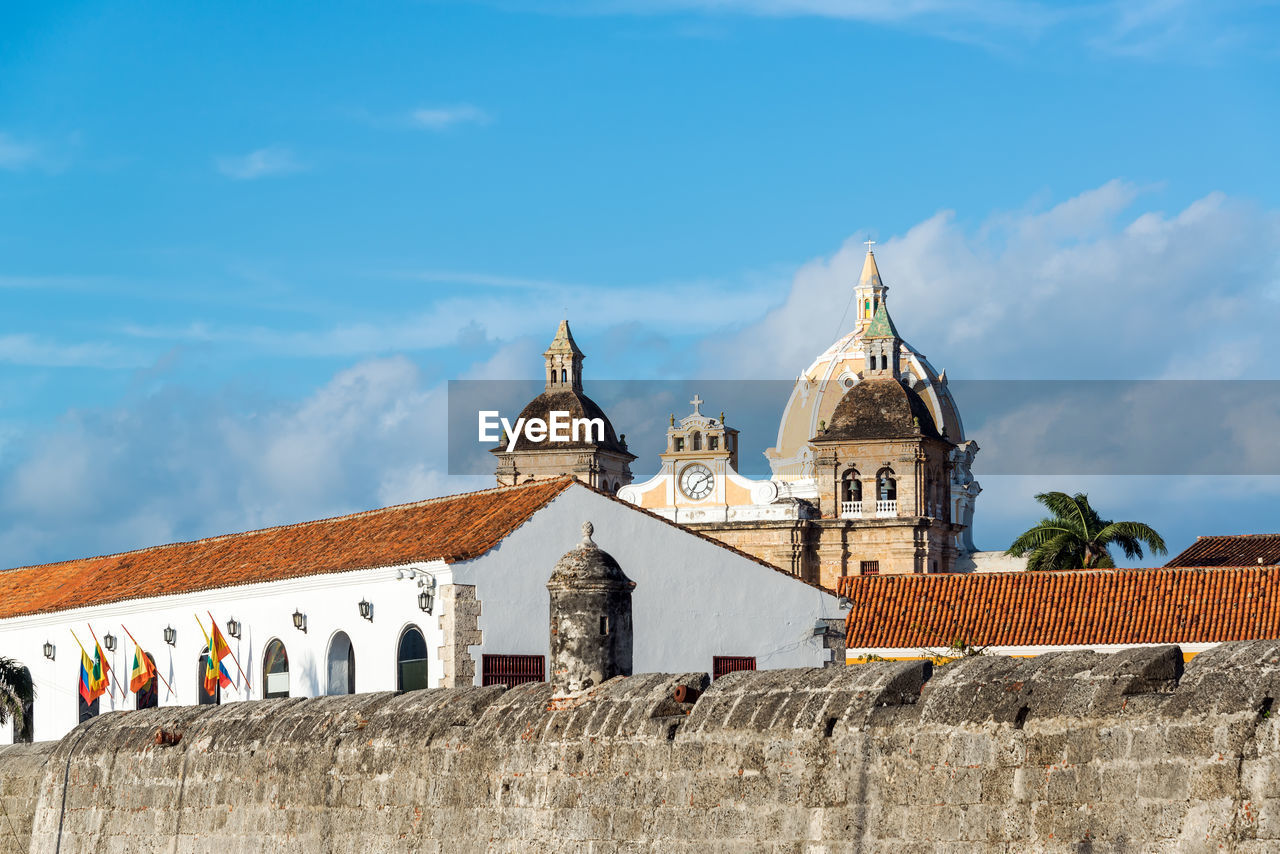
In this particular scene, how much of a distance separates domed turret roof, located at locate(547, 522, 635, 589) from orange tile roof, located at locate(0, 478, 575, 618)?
13.0 metres

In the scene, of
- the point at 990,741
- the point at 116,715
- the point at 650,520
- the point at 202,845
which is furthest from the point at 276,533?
the point at 990,741

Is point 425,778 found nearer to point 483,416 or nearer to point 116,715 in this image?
point 116,715

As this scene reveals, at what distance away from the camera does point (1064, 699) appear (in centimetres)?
743

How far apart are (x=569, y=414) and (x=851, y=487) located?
1553cm

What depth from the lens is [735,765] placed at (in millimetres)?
8867

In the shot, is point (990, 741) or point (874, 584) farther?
point (874, 584)

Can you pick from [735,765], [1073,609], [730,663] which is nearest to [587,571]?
[735,765]

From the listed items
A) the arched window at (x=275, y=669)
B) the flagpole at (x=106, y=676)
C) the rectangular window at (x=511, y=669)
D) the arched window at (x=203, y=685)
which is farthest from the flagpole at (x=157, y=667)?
the rectangular window at (x=511, y=669)

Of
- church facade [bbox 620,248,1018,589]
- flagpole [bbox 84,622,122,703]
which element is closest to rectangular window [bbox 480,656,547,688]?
flagpole [bbox 84,622,122,703]

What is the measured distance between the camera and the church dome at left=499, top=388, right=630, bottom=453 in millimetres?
84750

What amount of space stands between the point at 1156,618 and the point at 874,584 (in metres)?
7.50

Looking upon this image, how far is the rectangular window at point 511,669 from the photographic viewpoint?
23891 mm

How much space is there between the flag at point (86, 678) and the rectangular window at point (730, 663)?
936cm

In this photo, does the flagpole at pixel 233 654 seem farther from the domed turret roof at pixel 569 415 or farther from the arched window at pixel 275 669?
the domed turret roof at pixel 569 415
